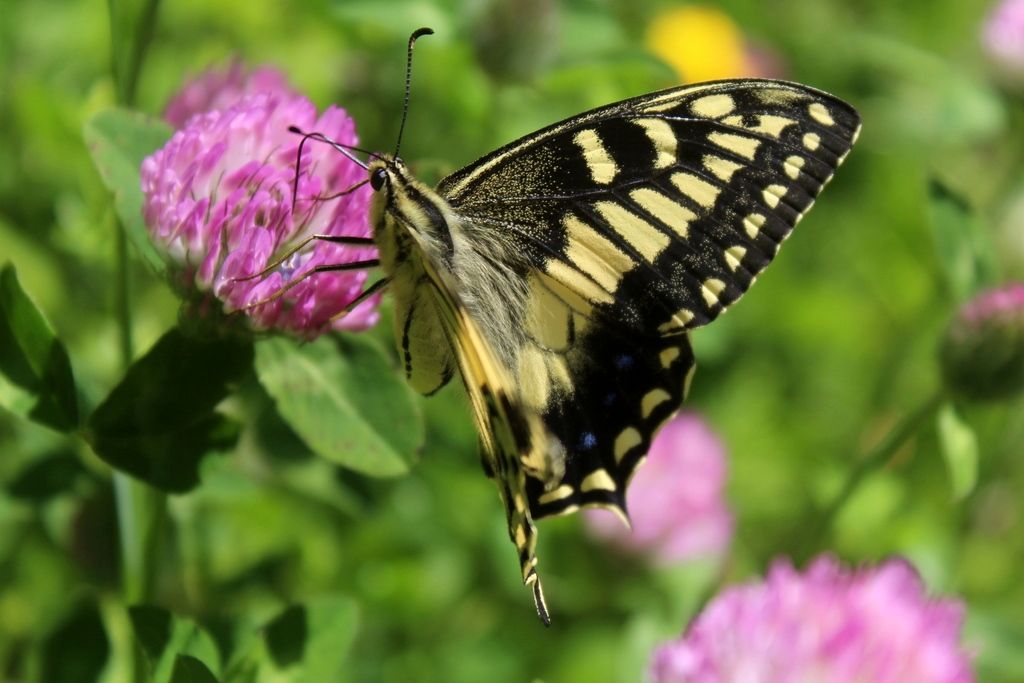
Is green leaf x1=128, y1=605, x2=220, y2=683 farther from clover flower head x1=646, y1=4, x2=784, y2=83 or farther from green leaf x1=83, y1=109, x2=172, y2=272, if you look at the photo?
clover flower head x1=646, y1=4, x2=784, y2=83

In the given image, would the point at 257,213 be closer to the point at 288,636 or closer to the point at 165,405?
the point at 165,405

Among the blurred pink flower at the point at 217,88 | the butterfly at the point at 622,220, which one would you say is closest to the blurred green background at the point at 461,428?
the blurred pink flower at the point at 217,88

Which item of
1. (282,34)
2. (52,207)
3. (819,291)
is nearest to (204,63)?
(282,34)

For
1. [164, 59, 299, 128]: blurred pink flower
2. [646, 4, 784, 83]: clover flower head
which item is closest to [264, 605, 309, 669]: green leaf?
[164, 59, 299, 128]: blurred pink flower

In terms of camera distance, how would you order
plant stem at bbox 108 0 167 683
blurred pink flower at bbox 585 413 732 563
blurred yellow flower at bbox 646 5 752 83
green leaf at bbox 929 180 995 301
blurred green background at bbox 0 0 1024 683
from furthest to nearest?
blurred yellow flower at bbox 646 5 752 83 → blurred pink flower at bbox 585 413 732 563 → green leaf at bbox 929 180 995 301 → blurred green background at bbox 0 0 1024 683 → plant stem at bbox 108 0 167 683

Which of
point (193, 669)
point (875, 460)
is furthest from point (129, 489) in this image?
point (875, 460)

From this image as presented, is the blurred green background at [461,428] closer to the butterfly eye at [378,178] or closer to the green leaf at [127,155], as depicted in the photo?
the green leaf at [127,155]
